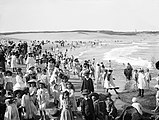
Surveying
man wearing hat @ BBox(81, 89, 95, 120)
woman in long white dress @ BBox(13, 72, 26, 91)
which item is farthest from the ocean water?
man wearing hat @ BBox(81, 89, 95, 120)

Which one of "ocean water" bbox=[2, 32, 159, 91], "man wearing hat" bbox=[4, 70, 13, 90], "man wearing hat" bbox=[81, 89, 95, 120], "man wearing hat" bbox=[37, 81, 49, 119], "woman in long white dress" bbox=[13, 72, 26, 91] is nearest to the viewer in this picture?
"man wearing hat" bbox=[81, 89, 95, 120]

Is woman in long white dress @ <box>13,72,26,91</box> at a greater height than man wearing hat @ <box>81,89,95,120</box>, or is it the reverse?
woman in long white dress @ <box>13,72,26,91</box>

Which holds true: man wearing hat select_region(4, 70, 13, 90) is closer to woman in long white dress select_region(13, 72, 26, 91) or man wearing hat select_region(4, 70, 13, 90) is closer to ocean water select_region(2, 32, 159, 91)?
woman in long white dress select_region(13, 72, 26, 91)

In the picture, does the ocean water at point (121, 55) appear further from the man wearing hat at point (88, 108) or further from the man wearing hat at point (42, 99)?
the man wearing hat at point (88, 108)

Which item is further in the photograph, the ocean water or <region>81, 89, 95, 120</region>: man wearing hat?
the ocean water

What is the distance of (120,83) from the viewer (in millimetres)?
18656

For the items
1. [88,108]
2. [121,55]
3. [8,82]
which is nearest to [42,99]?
[88,108]

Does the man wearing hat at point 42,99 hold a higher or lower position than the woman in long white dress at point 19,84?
lower

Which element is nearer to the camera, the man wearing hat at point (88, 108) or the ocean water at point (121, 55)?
the man wearing hat at point (88, 108)

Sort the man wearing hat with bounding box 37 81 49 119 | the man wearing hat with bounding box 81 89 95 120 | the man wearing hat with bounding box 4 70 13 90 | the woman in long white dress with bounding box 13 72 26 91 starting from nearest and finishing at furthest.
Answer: the man wearing hat with bounding box 81 89 95 120
the man wearing hat with bounding box 37 81 49 119
the woman in long white dress with bounding box 13 72 26 91
the man wearing hat with bounding box 4 70 13 90

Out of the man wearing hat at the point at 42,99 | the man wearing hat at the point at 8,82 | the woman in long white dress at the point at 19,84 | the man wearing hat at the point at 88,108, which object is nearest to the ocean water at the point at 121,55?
the woman in long white dress at the point at 19,84

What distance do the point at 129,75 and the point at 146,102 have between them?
16.4 feet

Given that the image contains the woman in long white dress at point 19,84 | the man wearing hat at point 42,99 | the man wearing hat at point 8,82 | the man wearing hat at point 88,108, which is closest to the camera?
the man wearing hat at point 88,108

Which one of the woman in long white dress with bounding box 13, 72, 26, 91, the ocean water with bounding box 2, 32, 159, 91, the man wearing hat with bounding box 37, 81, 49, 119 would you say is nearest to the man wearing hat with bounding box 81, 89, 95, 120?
the man wearing hat with bounding box 37, 81, 49, 119
